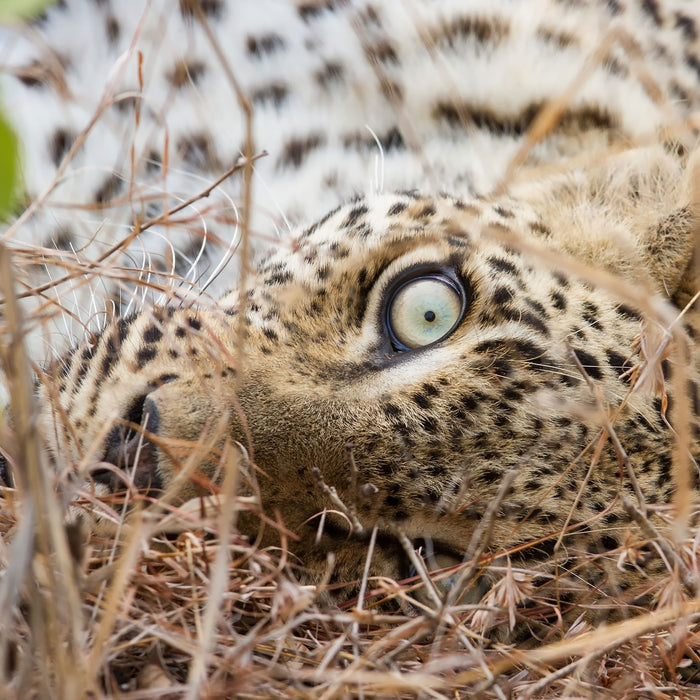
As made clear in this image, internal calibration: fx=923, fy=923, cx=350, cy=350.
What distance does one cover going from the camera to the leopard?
65.8 inches

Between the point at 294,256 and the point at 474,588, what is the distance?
82cm

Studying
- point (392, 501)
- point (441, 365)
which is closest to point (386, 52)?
point (441, 365)

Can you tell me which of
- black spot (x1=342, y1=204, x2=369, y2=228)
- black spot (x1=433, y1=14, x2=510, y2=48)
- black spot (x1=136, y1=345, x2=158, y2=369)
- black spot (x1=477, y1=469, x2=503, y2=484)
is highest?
black spot (x1=433, y1=14, x2=510, y2=48)

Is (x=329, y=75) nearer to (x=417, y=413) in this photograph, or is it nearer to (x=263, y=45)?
(x=263, y=45)

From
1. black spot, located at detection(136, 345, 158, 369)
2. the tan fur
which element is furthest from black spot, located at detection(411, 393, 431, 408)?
black spot, located at detection(136, 345, 158, 369)

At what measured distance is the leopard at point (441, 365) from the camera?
5.49 ft

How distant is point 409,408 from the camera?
5.81 feet

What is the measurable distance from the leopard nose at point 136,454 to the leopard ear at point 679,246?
3.82 feet

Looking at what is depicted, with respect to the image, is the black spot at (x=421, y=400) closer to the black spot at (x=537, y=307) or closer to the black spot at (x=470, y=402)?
the black spot at (x=470, y=402)

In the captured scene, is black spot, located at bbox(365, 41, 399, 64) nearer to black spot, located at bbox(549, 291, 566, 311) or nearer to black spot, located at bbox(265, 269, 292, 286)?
black spot, located at bbox(265, 269, 292, 286)

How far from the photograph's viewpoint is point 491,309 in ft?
6.09

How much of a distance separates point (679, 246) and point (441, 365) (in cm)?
68

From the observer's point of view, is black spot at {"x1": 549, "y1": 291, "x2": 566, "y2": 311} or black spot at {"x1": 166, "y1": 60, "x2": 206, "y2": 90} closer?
black spot at {"x1": 549, "y1": 291, "x2": 566, "y2": 311}

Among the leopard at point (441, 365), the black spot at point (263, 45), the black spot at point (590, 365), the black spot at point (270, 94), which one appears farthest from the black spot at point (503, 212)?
the black spot at point (263, 45)
